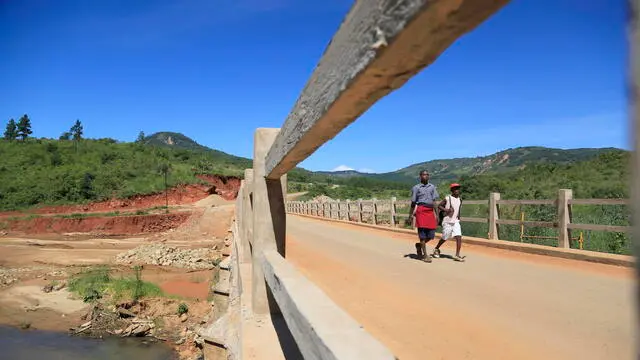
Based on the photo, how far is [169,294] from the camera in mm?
14672

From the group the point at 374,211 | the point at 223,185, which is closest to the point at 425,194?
the point at 374,211

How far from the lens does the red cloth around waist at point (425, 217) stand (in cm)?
887

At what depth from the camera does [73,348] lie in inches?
450

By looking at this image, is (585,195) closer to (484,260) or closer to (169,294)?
(484,260)

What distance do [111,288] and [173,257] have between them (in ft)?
19.1

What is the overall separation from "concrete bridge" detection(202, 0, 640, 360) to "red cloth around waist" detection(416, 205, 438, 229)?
796mm

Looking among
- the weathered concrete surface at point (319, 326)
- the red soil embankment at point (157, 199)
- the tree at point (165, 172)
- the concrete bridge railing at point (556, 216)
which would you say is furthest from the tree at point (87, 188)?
the weathered concrete surface at point (319, 326)

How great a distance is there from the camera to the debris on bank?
19.5 m

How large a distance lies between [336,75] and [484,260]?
8.94 m

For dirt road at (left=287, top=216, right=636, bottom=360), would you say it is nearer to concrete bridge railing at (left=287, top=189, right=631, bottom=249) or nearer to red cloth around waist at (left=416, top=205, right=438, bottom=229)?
red cloth around waist at (left=416, top=205, right=438, bottom=229)

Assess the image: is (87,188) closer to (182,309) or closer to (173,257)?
(173,257)

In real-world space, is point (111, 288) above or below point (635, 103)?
below

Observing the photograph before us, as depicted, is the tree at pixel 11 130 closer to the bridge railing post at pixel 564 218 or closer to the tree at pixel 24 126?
the tree at pixel 24 126

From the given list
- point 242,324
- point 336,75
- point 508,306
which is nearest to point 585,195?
point 508,306
